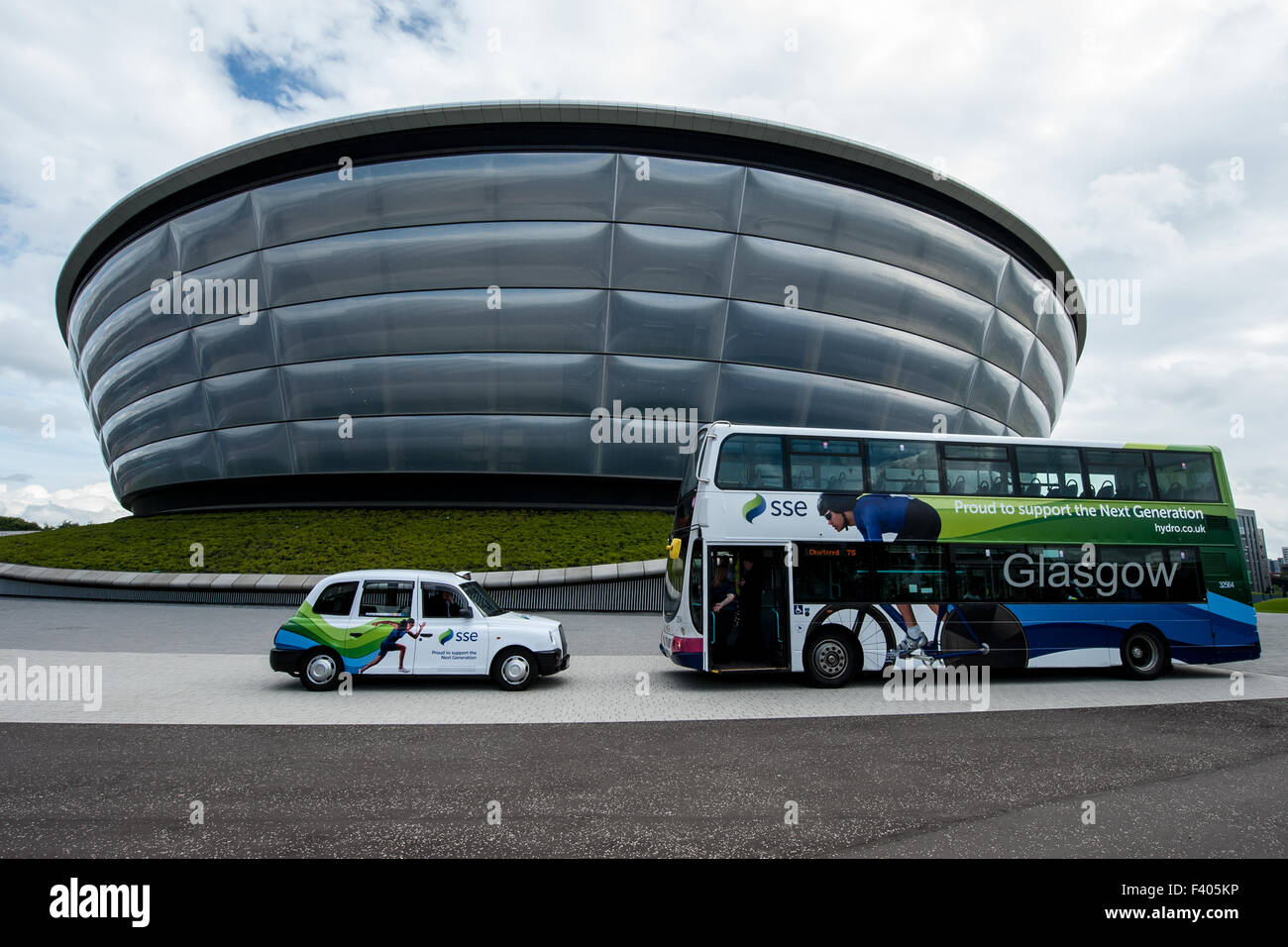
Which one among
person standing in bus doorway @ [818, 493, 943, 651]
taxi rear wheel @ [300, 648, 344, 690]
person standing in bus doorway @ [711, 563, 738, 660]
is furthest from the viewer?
person standing in bus doorway @ [818, 493, 943, 651]

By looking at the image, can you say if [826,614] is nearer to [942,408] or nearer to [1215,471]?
[1215,471]

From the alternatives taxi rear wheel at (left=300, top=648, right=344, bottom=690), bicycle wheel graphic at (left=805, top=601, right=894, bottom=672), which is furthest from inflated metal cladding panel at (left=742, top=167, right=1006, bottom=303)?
taxi rear wheel at (left=300, top=648, right=344, bottom=690)

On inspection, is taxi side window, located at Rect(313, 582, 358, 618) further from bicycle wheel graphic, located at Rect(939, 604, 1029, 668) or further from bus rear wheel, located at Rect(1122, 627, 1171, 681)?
bus rear wheel, located at Rect(1122, 627, 1171, 681)

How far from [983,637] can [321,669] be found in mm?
9661

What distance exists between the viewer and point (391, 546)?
73.6ft

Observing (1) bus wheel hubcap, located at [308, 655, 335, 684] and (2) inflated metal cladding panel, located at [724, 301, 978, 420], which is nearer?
(1) bus wheel hubcap, located at [308, 655, 335, 684]

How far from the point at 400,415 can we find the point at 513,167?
9488 millimetres

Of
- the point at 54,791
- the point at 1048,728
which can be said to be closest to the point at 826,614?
the point at 1048,728

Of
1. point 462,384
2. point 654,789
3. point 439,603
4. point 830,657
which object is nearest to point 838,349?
point 462,384

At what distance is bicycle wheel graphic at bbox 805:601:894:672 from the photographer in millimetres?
10898

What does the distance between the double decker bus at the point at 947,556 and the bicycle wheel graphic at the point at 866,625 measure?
0.02 meters

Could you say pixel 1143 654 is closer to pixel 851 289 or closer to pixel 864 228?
pixel 851 289

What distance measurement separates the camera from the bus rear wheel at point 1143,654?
1174 centimetres

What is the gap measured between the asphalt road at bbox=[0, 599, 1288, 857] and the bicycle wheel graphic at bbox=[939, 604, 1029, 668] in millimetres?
639
